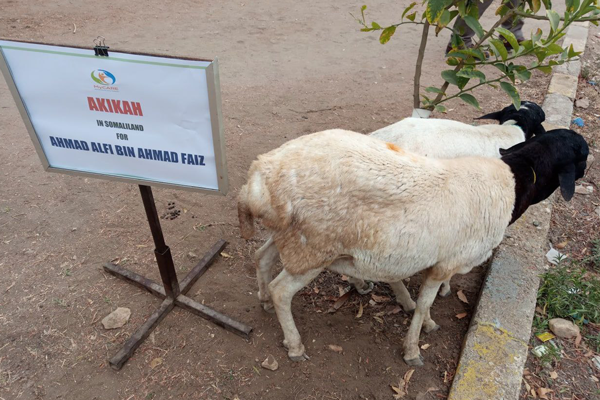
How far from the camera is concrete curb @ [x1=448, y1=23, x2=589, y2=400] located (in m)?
2.79

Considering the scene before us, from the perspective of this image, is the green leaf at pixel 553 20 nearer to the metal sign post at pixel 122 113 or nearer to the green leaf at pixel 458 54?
the green leaf at pixel 458 54

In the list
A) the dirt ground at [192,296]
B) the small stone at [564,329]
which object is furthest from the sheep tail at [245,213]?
the small stone at [564,329]

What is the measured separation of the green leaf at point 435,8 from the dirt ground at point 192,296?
7.14 feet

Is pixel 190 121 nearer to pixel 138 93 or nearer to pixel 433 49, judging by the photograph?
pixel 138 93

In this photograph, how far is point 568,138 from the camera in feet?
9.73

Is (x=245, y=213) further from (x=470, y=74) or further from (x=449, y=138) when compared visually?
(x=470, y=74)

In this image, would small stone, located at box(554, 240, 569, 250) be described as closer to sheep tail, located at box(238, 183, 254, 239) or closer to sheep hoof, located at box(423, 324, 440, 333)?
sheep hoof, located at box(423, 324, 440, 333)

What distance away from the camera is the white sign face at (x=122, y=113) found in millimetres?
2229

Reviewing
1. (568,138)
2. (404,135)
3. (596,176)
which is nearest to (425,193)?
(404,135)

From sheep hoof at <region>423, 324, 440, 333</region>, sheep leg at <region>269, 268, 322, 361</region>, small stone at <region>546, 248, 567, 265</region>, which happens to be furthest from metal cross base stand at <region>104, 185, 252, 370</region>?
small stone at <region>546, 248, 567, 265</region>

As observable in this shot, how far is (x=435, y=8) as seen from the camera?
323cm

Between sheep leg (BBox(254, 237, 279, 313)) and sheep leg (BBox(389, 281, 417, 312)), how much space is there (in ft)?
3.20

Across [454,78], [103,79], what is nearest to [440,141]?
[454,78]

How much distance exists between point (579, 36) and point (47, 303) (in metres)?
Result: 10.0
